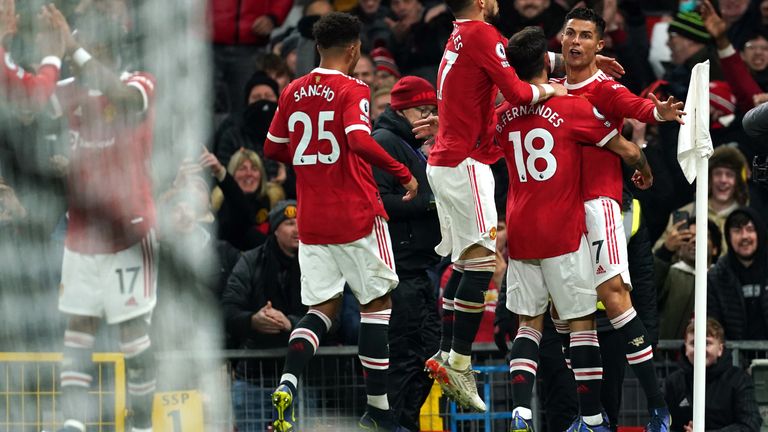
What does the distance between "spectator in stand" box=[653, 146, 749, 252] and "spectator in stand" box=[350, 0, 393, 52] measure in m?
3.46

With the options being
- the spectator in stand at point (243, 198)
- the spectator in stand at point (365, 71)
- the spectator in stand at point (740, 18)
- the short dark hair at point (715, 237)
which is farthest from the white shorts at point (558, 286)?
the spectator in stand at point (740, 18)

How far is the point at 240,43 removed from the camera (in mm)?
11516

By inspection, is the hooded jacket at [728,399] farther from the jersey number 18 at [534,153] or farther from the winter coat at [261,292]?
the winter coat at [261,292]

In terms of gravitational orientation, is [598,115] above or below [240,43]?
below

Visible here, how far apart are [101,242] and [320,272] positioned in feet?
A: 13.8

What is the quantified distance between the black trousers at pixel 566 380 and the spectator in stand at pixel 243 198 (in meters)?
2.58

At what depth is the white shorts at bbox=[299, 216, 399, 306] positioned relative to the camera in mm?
7289

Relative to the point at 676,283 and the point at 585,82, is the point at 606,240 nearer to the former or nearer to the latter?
the point at 585,82

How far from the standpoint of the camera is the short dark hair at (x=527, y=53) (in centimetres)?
721

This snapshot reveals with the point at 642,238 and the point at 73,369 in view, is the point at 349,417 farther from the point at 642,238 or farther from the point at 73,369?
the point at 73,369

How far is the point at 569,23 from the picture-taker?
7227 millimetres

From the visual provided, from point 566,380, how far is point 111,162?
5.24 m

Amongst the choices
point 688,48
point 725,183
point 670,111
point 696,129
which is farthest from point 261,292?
point 688,48

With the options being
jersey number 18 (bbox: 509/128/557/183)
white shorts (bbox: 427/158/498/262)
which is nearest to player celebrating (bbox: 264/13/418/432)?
white shorts (bbox: 427/158/498/262)
